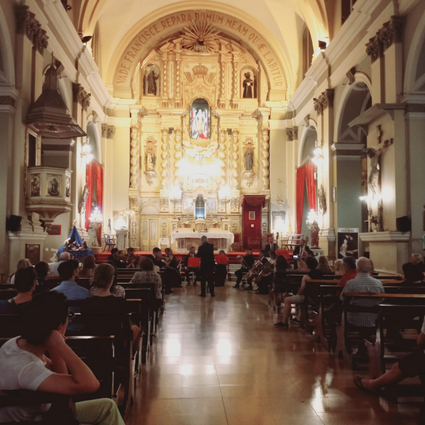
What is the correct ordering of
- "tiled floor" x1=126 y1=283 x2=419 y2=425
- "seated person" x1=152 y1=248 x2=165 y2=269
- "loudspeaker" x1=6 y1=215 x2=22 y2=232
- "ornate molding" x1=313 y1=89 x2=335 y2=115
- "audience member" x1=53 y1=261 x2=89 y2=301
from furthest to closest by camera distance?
"ornate molding" x1=313 y1=89 x2=335 y2=115 → "seated person" x1=152 y1=248 x2=165 y2=269 → "loudspeaker" x1=6 y1=215 x2=22 y2=232 → "audience member" x1=53 y1=261 x2=89 y2=301 → "tiled floor" x1=126 y1=283 x2=419 y2=425

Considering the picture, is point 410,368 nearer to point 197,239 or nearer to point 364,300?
point 364,300

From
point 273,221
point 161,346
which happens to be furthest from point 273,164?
point 161,346

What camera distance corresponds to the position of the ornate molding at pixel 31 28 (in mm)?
10156

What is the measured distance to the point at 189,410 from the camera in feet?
12.1

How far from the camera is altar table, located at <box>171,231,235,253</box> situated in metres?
19.3

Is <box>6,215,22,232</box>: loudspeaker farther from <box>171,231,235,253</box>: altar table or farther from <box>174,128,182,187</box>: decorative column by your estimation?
<box>174,128,182,187</box>: decorative column

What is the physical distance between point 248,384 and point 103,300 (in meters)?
1.54

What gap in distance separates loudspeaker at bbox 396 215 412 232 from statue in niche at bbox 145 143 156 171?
13.9 metres

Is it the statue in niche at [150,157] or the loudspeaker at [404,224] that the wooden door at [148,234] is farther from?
the loudspeaker at [404,224]

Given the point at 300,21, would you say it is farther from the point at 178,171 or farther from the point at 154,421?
the point at 154,421

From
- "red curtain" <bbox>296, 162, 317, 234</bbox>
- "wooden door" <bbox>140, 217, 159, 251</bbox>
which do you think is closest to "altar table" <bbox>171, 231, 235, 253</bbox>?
"wooden door" <bbox>140, 217, 159, 251</bbox>

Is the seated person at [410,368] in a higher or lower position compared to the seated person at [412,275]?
lower

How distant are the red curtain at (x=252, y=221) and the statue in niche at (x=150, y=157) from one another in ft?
14.9

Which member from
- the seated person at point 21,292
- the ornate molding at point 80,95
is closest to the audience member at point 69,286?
the seated person at point 21,292
